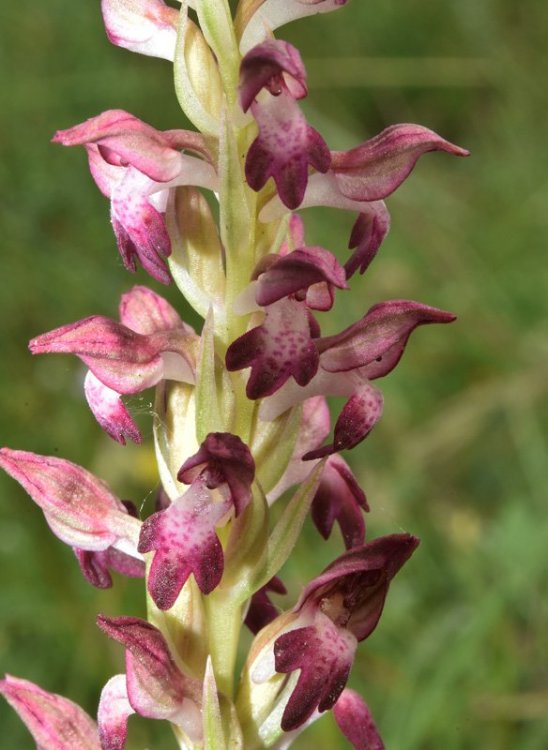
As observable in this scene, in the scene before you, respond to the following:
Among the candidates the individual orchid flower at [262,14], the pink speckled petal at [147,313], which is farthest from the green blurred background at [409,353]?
the individual orchid flower at [262,14]

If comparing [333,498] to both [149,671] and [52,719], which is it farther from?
[52,719]

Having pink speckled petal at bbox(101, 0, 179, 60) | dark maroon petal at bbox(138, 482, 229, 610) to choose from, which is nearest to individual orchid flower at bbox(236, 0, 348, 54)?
pink speckled petal at bbox(101, 0, 179, 60)

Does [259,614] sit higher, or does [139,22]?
[139,22]

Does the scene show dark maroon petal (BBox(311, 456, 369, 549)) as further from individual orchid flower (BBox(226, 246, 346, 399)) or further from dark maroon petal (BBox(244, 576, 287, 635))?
individual orchid flower (BBox(226, 246, 346, 399))

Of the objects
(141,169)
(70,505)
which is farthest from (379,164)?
(70,505)

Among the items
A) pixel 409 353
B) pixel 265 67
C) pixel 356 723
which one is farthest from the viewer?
pixel 409 353

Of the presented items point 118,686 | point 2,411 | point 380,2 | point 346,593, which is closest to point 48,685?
point 2,411

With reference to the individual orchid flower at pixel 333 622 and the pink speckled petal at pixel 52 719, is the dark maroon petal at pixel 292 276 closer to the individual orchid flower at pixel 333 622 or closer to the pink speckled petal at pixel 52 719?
the individual orchid flower at pixel 333 622
